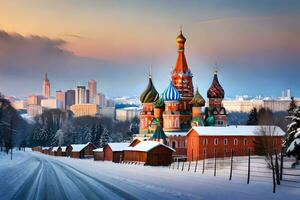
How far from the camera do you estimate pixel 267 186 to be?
22.6 metres

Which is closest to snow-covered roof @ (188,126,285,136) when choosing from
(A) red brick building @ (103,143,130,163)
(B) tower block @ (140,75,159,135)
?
(A) red brick building @ (103,143,130,163)

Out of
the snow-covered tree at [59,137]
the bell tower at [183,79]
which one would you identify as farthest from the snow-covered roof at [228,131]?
the snow-covered tree at [59,137]

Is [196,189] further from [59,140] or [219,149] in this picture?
[59,140]

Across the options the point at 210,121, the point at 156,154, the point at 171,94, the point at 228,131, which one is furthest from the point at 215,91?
the point at 156,154

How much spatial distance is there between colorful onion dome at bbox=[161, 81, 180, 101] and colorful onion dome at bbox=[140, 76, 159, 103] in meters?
6.92

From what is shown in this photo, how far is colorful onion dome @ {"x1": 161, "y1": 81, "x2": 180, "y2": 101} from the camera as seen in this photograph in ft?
271

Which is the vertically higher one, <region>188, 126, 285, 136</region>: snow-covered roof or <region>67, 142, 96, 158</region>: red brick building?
<region>188, 126, 285, 136</region>: snow-covered roof

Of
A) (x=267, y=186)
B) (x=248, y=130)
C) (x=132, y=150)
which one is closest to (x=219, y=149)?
(x=248, y=130)

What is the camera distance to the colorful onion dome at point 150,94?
299 feet

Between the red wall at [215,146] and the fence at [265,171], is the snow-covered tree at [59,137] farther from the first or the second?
the fence at [265,171]

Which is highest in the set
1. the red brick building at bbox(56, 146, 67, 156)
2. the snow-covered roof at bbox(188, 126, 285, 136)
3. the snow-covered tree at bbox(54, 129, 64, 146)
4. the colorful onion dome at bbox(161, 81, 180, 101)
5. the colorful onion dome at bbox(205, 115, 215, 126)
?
the colorful onion dome at bbox(161, 81, 180, 101)

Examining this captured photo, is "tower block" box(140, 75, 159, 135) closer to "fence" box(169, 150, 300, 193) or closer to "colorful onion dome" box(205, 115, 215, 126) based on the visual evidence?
"colorful onion dome" box(205, 115, 215, 126)

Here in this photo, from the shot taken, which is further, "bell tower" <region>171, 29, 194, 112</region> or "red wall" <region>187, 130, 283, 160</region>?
"bell tower" <region>171, 29, 194, 112</region>

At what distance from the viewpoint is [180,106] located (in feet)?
277
